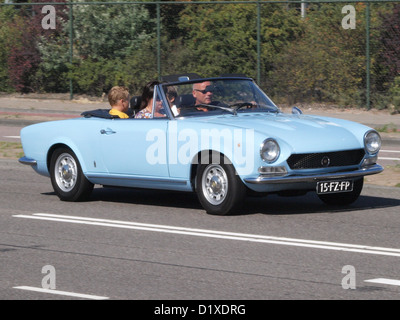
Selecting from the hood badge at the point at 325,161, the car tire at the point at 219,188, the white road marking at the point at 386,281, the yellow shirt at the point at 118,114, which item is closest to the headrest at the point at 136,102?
the yellow shirt at the point at 118,114

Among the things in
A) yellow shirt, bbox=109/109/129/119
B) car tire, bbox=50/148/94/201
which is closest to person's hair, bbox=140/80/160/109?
yellow shirt, bbox=109/109/129/119

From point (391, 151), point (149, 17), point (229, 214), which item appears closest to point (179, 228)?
point (229, 214)

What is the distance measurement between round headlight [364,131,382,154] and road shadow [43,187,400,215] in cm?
70

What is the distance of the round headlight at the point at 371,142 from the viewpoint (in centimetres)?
1086

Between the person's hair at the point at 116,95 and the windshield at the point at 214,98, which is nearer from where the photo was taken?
the windshield at the point at 214,98

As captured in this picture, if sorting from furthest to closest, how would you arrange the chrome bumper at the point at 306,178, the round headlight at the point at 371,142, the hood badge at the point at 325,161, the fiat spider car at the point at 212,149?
the round headlight at the point at 371,142 → the hood badge at the point at 325,161 → the fiat spider car at the point at 212,149 → the chrome bumper at the point at 306,178

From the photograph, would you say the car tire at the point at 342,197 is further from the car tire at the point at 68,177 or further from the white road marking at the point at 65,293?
the white road marking at the point at 65,293

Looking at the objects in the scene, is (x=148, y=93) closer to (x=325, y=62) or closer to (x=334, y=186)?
(x=334, y=186)

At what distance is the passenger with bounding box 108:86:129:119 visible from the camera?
39.7 feet

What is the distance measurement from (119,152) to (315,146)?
245 centimetres

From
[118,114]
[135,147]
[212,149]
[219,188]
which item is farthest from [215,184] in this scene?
[118,114]

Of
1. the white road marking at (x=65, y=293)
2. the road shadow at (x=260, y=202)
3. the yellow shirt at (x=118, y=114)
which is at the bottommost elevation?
the road shadow at (x=260, y=202)

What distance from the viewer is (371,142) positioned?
1093 centimetres

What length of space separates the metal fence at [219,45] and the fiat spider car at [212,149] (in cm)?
1458
